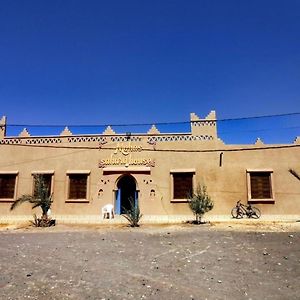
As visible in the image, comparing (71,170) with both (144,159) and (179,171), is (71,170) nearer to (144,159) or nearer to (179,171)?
(144,159)

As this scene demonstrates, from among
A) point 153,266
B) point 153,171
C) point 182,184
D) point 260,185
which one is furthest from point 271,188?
point 153,266

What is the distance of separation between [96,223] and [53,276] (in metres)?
10.9

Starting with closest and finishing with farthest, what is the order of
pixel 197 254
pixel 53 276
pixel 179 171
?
pixel 53 276 → pixel 197 254 → pixel 179 171

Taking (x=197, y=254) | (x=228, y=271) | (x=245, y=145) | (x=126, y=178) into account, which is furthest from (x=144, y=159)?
(x=228, y=271)

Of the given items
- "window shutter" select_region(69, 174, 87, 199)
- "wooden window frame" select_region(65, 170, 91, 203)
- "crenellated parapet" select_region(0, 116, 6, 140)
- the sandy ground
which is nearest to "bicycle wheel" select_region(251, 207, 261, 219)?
the sandy ground

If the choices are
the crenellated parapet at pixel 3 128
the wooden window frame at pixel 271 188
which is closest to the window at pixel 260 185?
the wooden window frame at pixel 271 188

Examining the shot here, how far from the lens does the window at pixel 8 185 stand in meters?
21.5

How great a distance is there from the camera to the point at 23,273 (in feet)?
26.9

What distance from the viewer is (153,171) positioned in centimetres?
2058

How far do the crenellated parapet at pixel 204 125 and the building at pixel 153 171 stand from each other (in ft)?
0.18

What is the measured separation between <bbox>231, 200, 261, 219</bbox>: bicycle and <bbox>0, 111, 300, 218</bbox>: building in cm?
30

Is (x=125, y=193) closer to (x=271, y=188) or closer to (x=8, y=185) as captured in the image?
(x=8, y=185)

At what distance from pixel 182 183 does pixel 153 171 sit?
1.73m

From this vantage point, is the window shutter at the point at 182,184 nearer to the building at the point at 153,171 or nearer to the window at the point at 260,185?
the building at the point at 153,171
